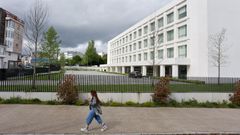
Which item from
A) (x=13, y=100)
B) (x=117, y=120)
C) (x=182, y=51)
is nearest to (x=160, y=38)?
(x=182, y=51)

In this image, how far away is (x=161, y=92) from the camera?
40.4 feet

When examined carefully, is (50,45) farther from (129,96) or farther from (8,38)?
(129,96)

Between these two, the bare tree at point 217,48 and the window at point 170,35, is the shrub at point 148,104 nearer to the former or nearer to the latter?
the bare tree at point 217,48

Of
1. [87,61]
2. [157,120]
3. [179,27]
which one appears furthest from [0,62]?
[87,61]

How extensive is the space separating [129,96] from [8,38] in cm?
5279

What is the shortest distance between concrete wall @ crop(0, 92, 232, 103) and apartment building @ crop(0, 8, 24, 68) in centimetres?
Result: 4168

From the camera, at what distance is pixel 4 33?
174 feet

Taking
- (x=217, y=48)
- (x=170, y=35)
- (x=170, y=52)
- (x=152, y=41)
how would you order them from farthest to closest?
(x=152, y=41) → (x=170, y=35) → (x=170, y=52) → (x=217, y=48)

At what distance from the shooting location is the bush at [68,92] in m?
11.7

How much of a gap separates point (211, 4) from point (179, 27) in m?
7.21

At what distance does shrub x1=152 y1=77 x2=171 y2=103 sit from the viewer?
486 inches

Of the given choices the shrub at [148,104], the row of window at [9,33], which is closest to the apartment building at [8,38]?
the row of window at [9,33]

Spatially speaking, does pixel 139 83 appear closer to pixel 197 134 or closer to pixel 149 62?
pixel 197 134

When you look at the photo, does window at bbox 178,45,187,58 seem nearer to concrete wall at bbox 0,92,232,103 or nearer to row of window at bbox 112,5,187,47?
row of window at bbox 112,5,187,47
